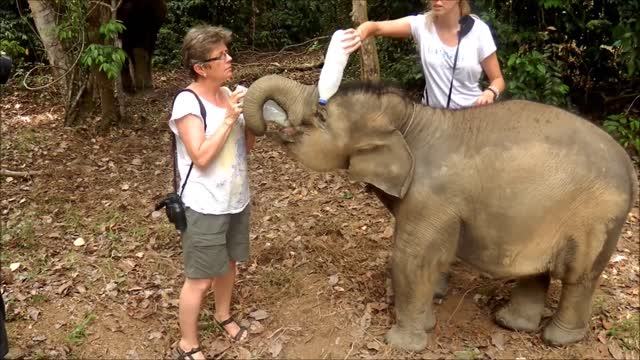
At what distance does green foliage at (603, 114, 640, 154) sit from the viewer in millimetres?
6539

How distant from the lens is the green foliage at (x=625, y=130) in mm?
6539

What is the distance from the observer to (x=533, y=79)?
6531 mm

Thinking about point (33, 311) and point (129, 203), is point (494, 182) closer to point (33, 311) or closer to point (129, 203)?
point (33, 311)

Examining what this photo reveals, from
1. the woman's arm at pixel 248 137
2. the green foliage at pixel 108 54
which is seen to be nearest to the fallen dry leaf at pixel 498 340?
the woman's arm at pixel 248 137

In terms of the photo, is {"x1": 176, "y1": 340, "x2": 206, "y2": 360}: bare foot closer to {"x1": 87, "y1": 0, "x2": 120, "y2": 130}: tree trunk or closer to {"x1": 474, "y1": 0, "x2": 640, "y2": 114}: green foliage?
{"x1": 474, "y1": 0, "x2": 640, "y2": 114}: green foliage

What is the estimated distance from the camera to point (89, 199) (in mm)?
6445

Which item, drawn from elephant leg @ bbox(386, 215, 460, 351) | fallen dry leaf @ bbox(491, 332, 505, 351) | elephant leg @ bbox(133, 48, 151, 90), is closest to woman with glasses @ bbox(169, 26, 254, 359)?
elephant leg @ bbox(386, 215, 460, 351)

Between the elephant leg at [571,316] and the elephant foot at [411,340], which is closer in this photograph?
the elephant leg at [571,316]

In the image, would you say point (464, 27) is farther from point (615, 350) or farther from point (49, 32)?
point (49, 32)

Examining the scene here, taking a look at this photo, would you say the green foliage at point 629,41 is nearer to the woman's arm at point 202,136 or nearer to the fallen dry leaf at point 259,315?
the fallen dry leaf at point 259,315

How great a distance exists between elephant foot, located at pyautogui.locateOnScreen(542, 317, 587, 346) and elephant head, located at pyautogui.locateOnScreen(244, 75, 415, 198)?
147cm

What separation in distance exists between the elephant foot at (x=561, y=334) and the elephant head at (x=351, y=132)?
1469mm

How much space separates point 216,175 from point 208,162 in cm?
15

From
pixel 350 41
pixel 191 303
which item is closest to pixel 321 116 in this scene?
pixel 350 41
